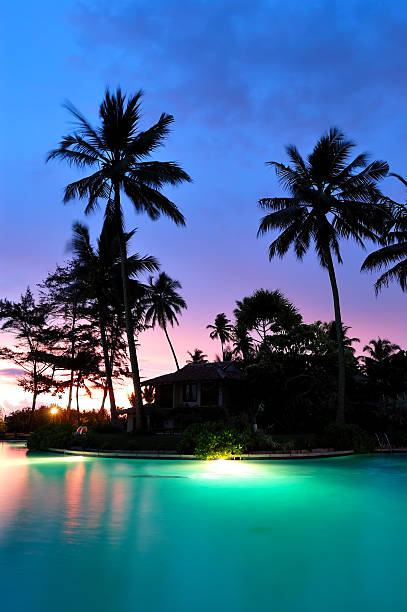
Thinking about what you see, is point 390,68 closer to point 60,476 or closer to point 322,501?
point 322,501

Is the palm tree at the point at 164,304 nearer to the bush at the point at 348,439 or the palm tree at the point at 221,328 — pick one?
the palm tree at the point at 221,328

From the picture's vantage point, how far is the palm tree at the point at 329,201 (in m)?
22.0

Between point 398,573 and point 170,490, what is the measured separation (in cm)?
620

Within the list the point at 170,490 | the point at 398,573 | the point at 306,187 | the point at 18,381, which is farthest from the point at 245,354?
the point at 398,573

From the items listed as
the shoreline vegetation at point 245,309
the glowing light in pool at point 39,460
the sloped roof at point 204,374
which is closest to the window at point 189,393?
the sloped roof at point 204,374

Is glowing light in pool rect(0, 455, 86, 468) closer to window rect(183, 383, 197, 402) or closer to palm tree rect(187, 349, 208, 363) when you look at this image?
window rect(183, 383, 197, 402)

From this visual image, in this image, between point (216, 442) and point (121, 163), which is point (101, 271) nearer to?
point (121, 163)

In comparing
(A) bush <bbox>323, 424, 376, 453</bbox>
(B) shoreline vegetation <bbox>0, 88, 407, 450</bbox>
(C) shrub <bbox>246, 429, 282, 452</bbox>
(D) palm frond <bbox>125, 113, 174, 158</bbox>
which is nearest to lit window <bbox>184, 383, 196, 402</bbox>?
(B) shoreline vegetation <bbox>0, 88, 407, 450</bbox>

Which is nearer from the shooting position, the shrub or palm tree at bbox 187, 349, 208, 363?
the shrub

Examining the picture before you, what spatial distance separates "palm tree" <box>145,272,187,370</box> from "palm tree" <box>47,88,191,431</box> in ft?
67.7

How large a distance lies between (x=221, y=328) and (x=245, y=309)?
25.6 m

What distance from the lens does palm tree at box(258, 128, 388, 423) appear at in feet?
72.2

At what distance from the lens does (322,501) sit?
9445 mm

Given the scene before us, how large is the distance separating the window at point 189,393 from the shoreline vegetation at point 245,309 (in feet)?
8.47
